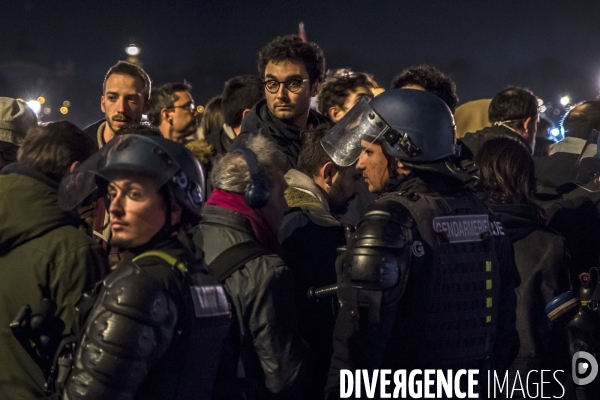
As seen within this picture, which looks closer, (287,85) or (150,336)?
(150,336)

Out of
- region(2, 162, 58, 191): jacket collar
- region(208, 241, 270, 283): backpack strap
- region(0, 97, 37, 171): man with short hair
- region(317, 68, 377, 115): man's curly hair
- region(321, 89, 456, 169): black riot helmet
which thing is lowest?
region(208, 241, 270, 283): backpack strap

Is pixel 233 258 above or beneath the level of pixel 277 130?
beneath

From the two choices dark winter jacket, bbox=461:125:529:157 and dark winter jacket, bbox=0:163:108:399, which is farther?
dark winter jacket, bbox=461:125:529:157

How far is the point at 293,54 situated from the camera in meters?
6.34

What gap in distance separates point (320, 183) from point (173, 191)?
2111 millimetres

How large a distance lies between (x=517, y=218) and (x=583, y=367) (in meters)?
1.39

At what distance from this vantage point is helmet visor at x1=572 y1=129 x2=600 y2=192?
22.4 feet

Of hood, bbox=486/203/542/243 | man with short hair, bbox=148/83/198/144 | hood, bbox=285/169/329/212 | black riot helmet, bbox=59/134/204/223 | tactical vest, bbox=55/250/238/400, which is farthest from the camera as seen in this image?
man with short hair, bbox=148/83/198/144

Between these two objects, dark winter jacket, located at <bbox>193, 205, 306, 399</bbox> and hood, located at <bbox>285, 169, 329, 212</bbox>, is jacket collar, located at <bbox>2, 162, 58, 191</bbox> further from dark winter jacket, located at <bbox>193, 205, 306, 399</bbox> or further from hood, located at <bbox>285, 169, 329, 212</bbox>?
hood, located at <bbox>285, 169, 329, 212</bbox>

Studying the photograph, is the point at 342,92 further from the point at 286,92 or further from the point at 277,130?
the point at 277,130

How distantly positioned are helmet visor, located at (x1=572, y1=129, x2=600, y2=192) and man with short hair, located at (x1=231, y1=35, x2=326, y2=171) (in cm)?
201

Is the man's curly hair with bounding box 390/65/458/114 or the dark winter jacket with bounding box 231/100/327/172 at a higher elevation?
the man's curly hair with bounding box 390/65/458/114

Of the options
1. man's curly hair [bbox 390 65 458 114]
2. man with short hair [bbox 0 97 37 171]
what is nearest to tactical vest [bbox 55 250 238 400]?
man with short hair [bbox 0 97 37 171]

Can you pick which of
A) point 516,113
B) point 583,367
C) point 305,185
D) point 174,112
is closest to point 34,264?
point 305,185
